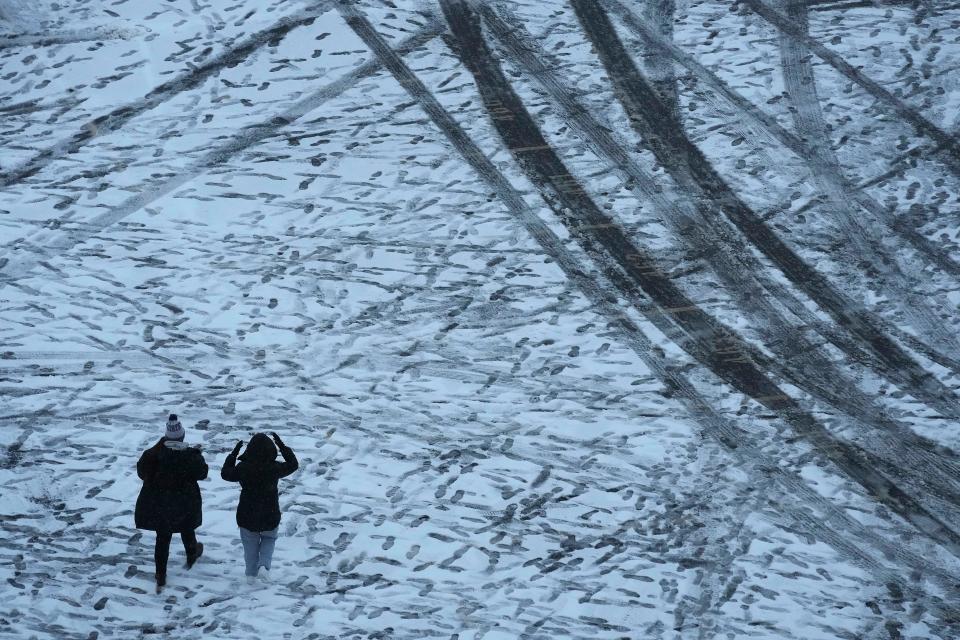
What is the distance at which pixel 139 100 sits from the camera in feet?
36.3

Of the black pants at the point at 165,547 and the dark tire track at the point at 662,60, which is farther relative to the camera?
the dark tire track at the point at 662,60

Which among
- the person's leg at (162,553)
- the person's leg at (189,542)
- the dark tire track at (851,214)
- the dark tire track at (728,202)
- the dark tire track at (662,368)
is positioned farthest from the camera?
the dark tire track at (851,214)

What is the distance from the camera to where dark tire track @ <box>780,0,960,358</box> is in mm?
9266

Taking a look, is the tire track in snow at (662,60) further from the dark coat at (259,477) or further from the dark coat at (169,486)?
the dark coat at (169,486)

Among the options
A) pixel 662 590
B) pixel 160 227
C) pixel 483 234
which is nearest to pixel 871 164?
pixel 483 234

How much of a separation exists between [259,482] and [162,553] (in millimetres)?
848

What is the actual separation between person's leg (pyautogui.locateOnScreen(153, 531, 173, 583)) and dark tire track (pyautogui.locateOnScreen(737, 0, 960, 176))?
26.3ft

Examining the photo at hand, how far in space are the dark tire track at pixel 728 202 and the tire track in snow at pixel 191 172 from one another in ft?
6.57

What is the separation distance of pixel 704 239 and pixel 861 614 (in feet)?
12.7

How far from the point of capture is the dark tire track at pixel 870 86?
1079 centimetres

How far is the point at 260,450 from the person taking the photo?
6457 millimetres

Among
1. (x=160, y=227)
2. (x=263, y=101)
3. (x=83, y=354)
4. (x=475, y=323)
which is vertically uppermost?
(x=263, y=101)

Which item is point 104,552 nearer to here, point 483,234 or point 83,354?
point 83,354

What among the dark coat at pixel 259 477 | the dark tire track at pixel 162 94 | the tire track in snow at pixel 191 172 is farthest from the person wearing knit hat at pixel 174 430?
the dark tire track at pixel 162 94
